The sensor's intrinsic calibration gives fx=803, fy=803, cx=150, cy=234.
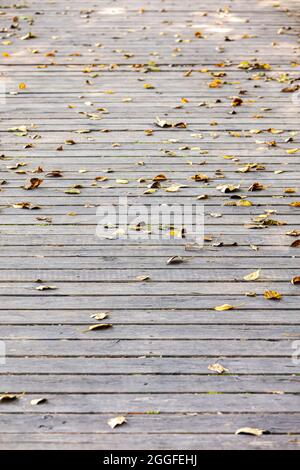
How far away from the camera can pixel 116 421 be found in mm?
2721

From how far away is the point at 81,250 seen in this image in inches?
157

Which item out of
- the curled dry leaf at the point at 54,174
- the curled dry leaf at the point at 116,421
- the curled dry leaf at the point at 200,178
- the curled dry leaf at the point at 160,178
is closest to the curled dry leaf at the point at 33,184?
the curled dry leaf at the point at 54,174

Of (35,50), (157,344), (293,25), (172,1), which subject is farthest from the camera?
(172,1)

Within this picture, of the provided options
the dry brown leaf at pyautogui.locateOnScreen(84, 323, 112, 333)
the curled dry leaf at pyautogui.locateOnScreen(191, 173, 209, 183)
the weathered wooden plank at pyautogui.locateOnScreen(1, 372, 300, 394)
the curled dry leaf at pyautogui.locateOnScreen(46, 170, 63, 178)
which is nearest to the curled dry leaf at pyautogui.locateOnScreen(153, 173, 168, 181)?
the curled dry leaf at pyautogui.locateOnScreen(191, 173, 209, 183)

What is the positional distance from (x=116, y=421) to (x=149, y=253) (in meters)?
1.35

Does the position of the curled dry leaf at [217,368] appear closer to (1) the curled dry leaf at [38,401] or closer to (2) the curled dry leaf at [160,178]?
(1) the curled dry leaf at [38,401]

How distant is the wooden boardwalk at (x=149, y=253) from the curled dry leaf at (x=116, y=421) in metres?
0.02

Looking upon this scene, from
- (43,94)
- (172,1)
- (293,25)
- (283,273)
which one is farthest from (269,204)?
(172,1)

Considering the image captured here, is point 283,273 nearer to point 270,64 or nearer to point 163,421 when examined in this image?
point 163,421

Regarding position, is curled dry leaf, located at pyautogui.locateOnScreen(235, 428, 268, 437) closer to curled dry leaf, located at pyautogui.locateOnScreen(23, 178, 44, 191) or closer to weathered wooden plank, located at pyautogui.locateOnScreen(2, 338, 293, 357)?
weathered wooden plank, located at pyautogui.locateOnScreen(2, 338, 293, 357)

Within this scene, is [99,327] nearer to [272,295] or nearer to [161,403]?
[161,403]

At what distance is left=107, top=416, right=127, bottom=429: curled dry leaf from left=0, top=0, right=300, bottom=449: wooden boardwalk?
0.07ft

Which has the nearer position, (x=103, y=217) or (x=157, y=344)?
(x=157, y=344)

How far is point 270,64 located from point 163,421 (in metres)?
5.25
